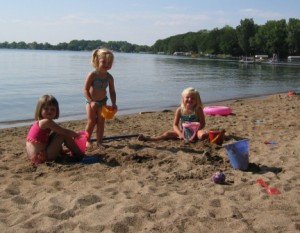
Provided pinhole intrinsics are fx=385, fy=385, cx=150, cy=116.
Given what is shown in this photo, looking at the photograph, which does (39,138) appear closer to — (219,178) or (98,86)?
(98,86)

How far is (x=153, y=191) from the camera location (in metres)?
4.32

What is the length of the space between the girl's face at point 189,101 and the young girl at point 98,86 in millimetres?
1351

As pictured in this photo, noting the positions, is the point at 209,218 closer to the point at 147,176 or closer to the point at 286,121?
the point at 147,176

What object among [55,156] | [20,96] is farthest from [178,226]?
[20,96]

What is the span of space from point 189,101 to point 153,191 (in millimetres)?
2886

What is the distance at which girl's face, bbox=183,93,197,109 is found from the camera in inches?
271

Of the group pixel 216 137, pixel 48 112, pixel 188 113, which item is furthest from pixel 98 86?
pixel 216 137

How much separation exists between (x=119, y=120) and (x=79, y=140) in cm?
440

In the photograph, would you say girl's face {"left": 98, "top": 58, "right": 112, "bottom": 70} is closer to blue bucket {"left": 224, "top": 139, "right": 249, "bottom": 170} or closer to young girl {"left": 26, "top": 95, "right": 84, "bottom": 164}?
young girl {"left": 26, "top": 95, "right": 84, "bottom": 164}

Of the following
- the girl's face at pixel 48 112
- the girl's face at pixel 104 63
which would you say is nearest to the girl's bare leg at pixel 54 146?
the girl's face at pixel 48 112

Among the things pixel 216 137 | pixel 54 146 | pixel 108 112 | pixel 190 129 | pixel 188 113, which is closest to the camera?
pixel 54 146

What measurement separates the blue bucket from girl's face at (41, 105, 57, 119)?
2.39 metres

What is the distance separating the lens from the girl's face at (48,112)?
5.28 m

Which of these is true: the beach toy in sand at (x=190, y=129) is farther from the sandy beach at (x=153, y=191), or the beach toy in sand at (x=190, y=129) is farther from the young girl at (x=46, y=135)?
the young girl at (x=46, y=135)
